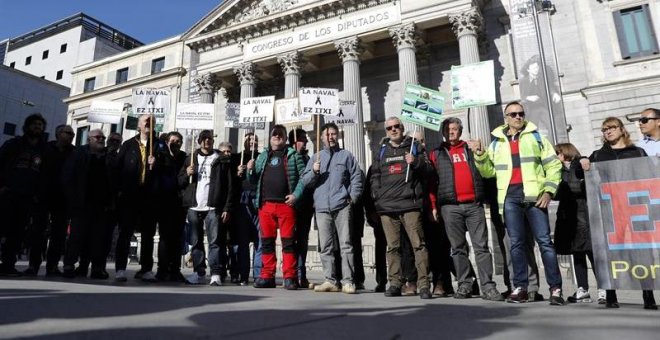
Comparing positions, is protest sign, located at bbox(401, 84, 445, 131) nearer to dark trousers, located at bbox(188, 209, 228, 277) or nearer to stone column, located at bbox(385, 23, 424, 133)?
dark trousers, located at bbox(188, 209, 228, 277)

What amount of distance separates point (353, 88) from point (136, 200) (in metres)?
15.5

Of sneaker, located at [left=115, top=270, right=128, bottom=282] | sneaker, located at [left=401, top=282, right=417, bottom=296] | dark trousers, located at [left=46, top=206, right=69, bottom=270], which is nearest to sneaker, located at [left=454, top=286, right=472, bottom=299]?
sneaker, located at [left=401, top=282, right=417, bottom=296]

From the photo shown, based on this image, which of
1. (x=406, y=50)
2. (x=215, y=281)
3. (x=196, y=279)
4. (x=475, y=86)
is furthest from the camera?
(x=406, y=50)

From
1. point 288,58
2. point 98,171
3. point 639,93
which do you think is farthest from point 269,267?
point 288,58

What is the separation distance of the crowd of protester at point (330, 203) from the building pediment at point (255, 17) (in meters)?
16.7

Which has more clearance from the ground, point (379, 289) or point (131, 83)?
point (131, 83)

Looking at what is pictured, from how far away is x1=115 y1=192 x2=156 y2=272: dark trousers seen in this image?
6.12m

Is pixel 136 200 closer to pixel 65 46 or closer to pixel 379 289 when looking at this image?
pixel 379 289

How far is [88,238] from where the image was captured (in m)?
6.25

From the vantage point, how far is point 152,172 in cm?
634

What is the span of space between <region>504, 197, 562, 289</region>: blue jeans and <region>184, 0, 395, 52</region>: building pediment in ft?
60.3

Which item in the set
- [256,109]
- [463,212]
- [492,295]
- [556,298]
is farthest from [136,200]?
[556,298]

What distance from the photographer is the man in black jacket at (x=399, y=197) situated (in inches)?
202

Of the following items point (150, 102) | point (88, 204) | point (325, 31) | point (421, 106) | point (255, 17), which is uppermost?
point (255, 17)
